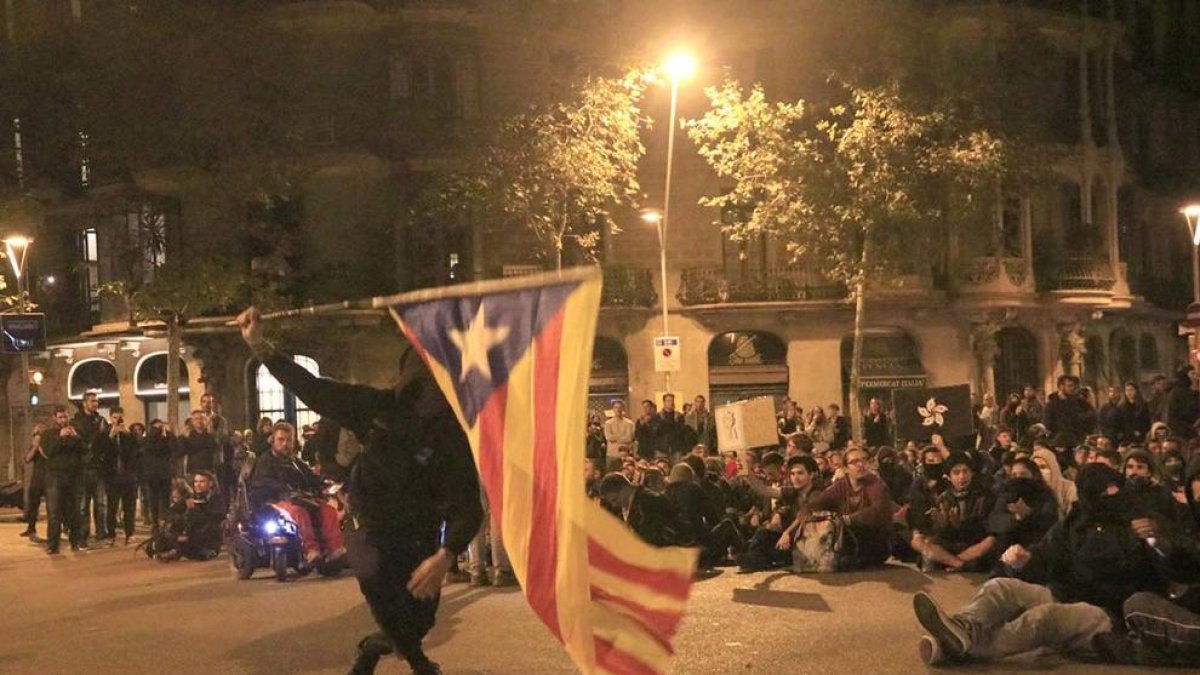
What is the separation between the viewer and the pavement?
970 centimetres

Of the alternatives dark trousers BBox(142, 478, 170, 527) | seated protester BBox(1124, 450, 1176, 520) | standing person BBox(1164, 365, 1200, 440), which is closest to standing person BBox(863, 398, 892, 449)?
standing person BBox(1164, 365, 1200, 440)

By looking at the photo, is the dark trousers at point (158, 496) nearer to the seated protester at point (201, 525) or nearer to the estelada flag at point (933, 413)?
the seated protester at point (201, 525)

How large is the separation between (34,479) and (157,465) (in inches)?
74.0

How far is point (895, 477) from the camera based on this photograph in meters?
15.8

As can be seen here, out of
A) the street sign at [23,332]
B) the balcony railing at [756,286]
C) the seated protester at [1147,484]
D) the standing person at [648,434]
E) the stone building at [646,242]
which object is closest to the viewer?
the seated protester at [1147,484]

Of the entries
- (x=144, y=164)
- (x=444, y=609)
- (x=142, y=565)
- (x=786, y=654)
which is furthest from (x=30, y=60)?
(x=786, y=654)

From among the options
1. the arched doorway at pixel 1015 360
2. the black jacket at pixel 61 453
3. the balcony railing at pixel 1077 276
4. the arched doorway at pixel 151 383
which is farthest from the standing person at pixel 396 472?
the arched doorway at pixel 151 383

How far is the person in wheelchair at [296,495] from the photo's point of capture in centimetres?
1477

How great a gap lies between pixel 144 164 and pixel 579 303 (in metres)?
27.8

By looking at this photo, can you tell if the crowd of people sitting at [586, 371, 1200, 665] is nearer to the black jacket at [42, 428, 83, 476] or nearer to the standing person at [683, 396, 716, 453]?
the standing person at [683, 396, 716, 453]

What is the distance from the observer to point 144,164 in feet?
102

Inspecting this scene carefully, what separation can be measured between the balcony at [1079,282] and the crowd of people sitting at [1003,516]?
49.9 ft

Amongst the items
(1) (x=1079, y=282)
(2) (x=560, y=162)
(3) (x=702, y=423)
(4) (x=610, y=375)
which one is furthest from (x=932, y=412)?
(1) (x=1079, y=282)

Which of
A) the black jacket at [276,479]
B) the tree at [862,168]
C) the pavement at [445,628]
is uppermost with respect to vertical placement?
the tree at [862,168]
